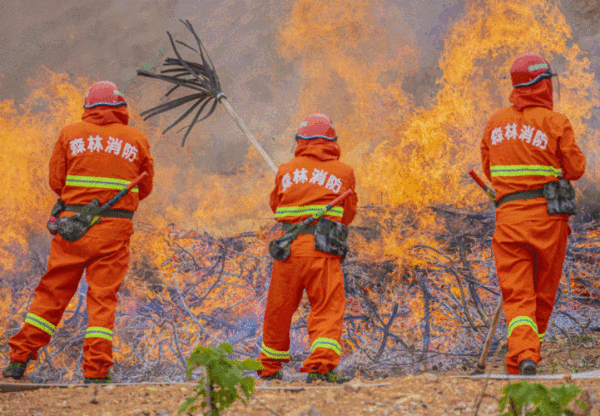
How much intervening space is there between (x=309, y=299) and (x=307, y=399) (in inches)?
41.4

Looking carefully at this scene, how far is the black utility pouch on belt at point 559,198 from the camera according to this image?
3.11 metres

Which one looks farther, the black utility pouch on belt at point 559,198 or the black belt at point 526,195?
the black belt at point 526,195

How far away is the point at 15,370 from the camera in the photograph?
3.18 meters

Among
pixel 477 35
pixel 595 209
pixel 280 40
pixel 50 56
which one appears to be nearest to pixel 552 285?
pixel 595 209

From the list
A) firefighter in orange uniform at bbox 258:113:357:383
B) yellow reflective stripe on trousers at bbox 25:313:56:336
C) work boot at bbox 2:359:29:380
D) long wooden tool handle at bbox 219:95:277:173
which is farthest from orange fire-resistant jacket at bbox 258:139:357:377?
work boot at bbox 2:359:29:380

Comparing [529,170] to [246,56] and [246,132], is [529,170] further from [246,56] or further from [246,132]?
[246,56]

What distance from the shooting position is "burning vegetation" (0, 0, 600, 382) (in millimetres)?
4738

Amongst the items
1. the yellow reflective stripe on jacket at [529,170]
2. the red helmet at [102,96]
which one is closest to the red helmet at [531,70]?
the yellow reflective stripe on jacket at [529,170]

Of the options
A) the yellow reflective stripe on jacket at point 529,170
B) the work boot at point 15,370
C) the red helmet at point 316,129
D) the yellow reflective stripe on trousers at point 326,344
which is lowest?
the work boot at point 15,370

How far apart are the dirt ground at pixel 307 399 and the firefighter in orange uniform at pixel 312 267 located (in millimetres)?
633

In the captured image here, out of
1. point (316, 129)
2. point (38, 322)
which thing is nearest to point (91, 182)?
point (38, 322)

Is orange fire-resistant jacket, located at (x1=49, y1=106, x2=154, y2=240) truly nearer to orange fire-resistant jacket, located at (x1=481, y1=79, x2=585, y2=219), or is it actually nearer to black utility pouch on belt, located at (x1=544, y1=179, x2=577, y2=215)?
orange fire-resistant jacket, located at (x1=481, y1=79, x2=585, y2=219)

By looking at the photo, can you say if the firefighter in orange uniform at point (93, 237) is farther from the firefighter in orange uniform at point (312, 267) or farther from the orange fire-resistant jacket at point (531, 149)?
the orange fire-resistant jacket at point (531, 149)

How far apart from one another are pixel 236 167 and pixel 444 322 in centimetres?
297
